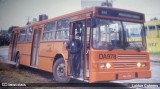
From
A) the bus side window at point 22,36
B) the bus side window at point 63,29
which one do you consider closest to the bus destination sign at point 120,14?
the bus side window at point 63,29

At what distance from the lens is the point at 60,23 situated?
8719mm

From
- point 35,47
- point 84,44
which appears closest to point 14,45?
point 35,47

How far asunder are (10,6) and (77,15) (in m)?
2.23

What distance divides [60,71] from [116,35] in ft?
8.05

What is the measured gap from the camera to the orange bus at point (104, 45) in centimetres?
666

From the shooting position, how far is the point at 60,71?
27.6 ft

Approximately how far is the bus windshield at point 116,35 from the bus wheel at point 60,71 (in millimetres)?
1978

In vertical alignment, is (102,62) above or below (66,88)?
above

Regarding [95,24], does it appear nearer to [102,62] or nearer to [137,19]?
[102,62]

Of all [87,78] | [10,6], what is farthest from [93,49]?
[10,6]

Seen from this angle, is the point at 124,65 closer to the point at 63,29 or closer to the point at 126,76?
the point at 126,76

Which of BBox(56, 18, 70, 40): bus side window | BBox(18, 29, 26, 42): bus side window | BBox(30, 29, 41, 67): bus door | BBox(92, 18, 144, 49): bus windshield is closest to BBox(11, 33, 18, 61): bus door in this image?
BBox(18, 29, 26, 42): bus side window

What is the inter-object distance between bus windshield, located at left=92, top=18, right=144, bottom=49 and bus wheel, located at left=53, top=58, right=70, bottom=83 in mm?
1978

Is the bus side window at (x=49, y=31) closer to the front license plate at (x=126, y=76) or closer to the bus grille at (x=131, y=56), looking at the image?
the bus grille at (x=131, y=56)
